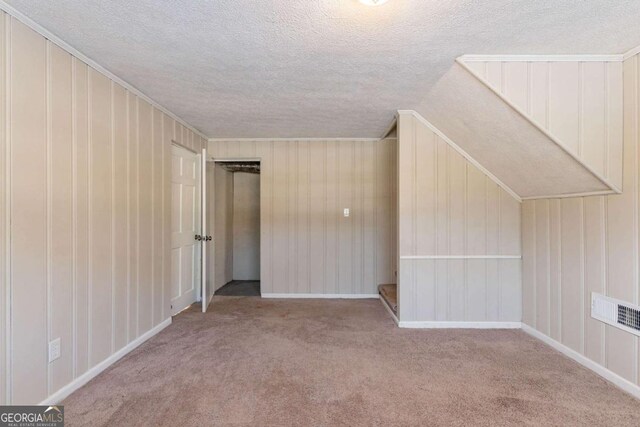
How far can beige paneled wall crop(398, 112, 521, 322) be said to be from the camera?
344cm

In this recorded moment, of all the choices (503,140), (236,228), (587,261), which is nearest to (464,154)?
(503,140)

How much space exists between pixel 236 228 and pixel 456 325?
4.07 metres

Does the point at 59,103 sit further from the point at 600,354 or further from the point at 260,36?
the point at 600,354

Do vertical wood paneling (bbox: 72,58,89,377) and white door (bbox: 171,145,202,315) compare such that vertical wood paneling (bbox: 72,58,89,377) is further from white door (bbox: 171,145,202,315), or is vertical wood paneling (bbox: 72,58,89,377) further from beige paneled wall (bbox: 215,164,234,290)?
beige paneled wall (bbox: 215,164,234,290)

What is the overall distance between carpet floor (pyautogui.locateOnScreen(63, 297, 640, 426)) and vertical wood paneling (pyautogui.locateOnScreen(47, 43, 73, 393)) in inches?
14.5

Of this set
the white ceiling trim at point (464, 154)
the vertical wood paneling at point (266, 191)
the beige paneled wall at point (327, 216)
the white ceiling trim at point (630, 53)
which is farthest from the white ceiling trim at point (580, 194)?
the vertical wood paneling at point (266, 191)

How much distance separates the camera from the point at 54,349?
6.71 ft

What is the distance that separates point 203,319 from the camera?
3707mm

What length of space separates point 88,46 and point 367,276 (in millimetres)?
3891

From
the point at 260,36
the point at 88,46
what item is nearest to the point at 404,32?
the point at 260,36

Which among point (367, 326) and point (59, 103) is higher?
point (59, 103)

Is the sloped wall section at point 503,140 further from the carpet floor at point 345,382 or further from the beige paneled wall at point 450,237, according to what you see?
the carpet floor at point 345,382

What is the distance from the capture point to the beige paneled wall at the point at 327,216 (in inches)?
187

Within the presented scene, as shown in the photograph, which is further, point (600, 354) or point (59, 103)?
point (600, 354)
